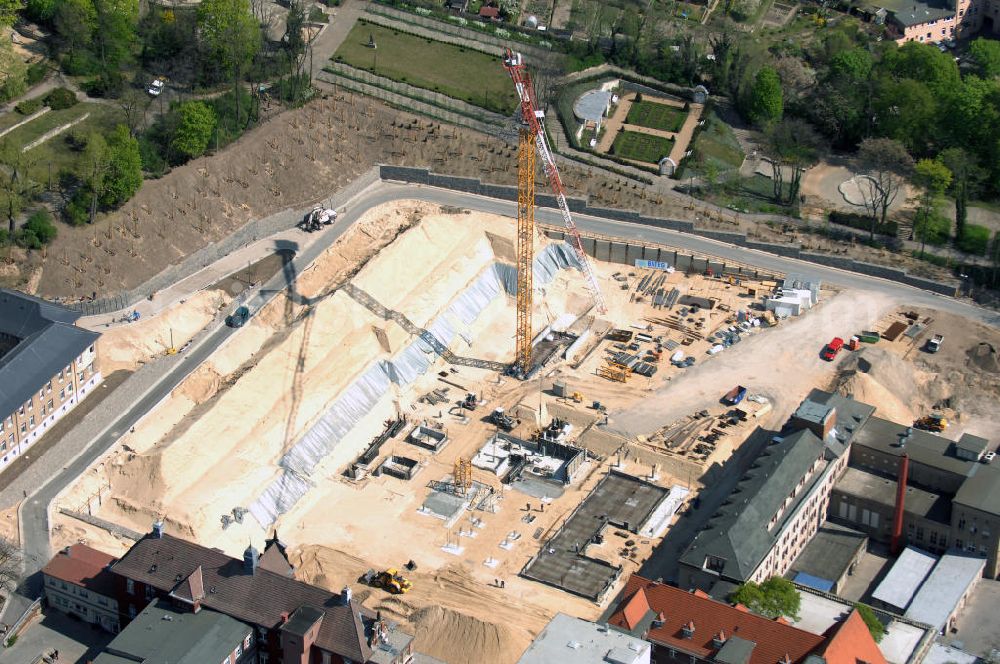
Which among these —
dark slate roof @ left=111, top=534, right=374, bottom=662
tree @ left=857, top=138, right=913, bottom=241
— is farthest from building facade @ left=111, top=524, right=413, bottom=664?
tree @ left=857, top=138, right=913, bottom=241

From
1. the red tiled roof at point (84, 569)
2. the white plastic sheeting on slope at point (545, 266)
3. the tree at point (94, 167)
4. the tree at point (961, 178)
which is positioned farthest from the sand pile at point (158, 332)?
the tree at point (961, 178)

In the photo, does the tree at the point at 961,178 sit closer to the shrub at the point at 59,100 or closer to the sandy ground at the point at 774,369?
the sandy ground at the point at 774,369

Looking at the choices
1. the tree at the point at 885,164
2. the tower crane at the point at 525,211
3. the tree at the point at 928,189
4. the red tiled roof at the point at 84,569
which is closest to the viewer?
the red tiled roof at the point at 84,569

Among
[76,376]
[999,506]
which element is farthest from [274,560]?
[999,506]

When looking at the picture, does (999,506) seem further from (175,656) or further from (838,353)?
(175,656)

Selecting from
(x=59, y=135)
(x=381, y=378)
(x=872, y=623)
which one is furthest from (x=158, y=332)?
(x=872, y=623)

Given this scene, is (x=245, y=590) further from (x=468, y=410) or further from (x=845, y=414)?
(x=845, y=414)
